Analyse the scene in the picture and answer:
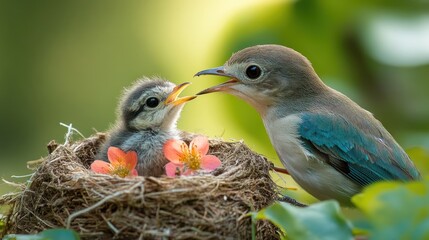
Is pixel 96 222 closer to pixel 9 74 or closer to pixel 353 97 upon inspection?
pixel 353 97

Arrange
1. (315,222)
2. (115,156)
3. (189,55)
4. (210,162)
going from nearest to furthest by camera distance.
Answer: (315,222) → (210,162) → (115,156) → (189,55)

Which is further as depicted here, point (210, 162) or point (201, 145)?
point (201, 145)

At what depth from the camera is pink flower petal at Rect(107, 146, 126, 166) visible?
4877mm

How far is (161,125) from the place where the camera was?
552cm

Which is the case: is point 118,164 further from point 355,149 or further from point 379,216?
point 379,216

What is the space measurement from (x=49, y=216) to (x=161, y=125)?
148 cm

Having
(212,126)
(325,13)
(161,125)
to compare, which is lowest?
(212,126)

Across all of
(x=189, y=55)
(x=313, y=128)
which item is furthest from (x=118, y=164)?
(x=189, y=55)

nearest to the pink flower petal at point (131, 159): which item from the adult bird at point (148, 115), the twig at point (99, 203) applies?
the adult bird at point (148, 115)

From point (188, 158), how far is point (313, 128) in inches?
27.5

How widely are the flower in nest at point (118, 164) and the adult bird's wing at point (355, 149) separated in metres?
0.97

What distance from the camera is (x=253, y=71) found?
5020 mm

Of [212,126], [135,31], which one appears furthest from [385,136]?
[135,31]

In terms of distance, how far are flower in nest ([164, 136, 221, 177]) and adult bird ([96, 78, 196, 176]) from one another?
40 centimetres
